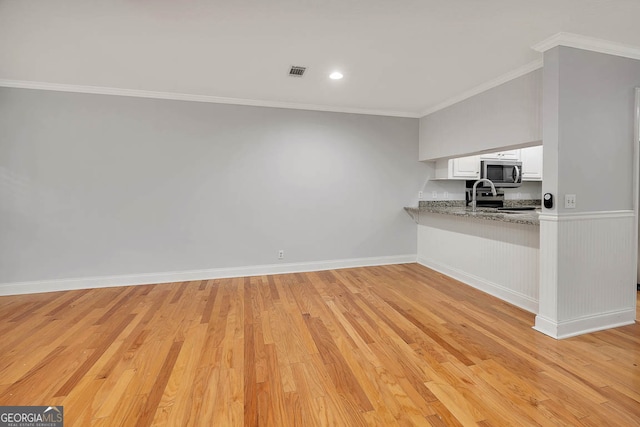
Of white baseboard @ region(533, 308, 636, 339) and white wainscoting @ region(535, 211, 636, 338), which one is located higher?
white wainscoting @ region(535, 211, 636, 338)

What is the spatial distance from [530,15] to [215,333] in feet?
11.3

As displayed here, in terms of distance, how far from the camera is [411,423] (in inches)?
62.3

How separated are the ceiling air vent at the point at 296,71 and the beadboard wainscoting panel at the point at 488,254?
2740 millimetres

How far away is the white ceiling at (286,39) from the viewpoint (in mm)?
2098

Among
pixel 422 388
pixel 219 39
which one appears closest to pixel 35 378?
pixel 422 388

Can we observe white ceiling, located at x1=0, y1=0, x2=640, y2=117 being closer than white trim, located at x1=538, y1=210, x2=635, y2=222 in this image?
Yes

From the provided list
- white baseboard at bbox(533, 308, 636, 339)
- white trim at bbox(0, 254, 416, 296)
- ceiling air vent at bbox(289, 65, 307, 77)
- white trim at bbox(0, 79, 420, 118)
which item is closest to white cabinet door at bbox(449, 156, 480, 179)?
white trim at bbox(0, 79, 420, 118)

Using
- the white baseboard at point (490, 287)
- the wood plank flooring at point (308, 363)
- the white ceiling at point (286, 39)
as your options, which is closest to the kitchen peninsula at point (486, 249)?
the white baseboard at point (490, 287)

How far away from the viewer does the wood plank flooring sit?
167cm

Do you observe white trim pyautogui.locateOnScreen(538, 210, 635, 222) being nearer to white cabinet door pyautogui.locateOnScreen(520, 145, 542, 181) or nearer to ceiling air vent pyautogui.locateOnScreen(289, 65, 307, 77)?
white cabinet door pyautogui.locateOnScreen(520, 145, 542, 181)

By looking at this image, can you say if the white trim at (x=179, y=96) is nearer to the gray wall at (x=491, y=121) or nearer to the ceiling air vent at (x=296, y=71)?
the gray wall at (x=491, y=121)

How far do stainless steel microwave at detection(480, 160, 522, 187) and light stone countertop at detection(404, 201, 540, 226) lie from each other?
480 millimetres

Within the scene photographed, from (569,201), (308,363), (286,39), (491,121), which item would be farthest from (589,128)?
(308,363)

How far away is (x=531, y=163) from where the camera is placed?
16.6ft
